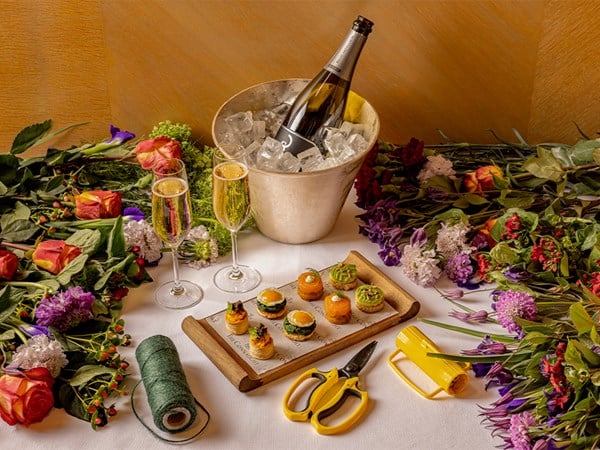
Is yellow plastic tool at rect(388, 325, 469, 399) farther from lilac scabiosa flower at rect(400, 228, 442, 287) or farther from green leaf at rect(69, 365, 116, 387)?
green leaf at rect(69, 365, 116, 387)

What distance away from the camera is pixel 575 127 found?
5.89 ft

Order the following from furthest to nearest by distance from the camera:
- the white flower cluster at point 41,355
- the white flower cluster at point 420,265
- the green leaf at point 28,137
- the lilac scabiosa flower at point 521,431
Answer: the green leaf at point 28,137 → the white flower cluster at point 420,265 → the white flower cluster at point 41,355 → the lilac scabiosa flower at point 521,431

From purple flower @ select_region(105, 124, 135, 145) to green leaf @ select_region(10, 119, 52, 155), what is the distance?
133 millimetres

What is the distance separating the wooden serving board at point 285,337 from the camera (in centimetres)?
124

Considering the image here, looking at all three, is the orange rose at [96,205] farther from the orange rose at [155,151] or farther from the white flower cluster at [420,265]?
the white flower cluster at [420,265]

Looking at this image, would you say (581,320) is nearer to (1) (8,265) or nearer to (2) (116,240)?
(2) (116,240)

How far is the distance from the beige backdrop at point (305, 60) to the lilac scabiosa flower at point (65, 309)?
64 cm

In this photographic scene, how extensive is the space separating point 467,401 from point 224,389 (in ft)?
1.22

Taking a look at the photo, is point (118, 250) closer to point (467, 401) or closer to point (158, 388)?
point (158, 388)

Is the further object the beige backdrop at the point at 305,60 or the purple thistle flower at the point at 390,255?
the beige backdrop at the point at 305,60

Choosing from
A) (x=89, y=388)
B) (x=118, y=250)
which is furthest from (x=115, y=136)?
(x=89, y=388)

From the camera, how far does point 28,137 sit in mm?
1644

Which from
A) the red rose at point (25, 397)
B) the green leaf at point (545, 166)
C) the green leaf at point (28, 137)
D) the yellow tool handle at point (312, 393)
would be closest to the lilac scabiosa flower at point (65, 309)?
the red rose at point (25, 397)

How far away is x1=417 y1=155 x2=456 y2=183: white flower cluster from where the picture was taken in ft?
5.18
